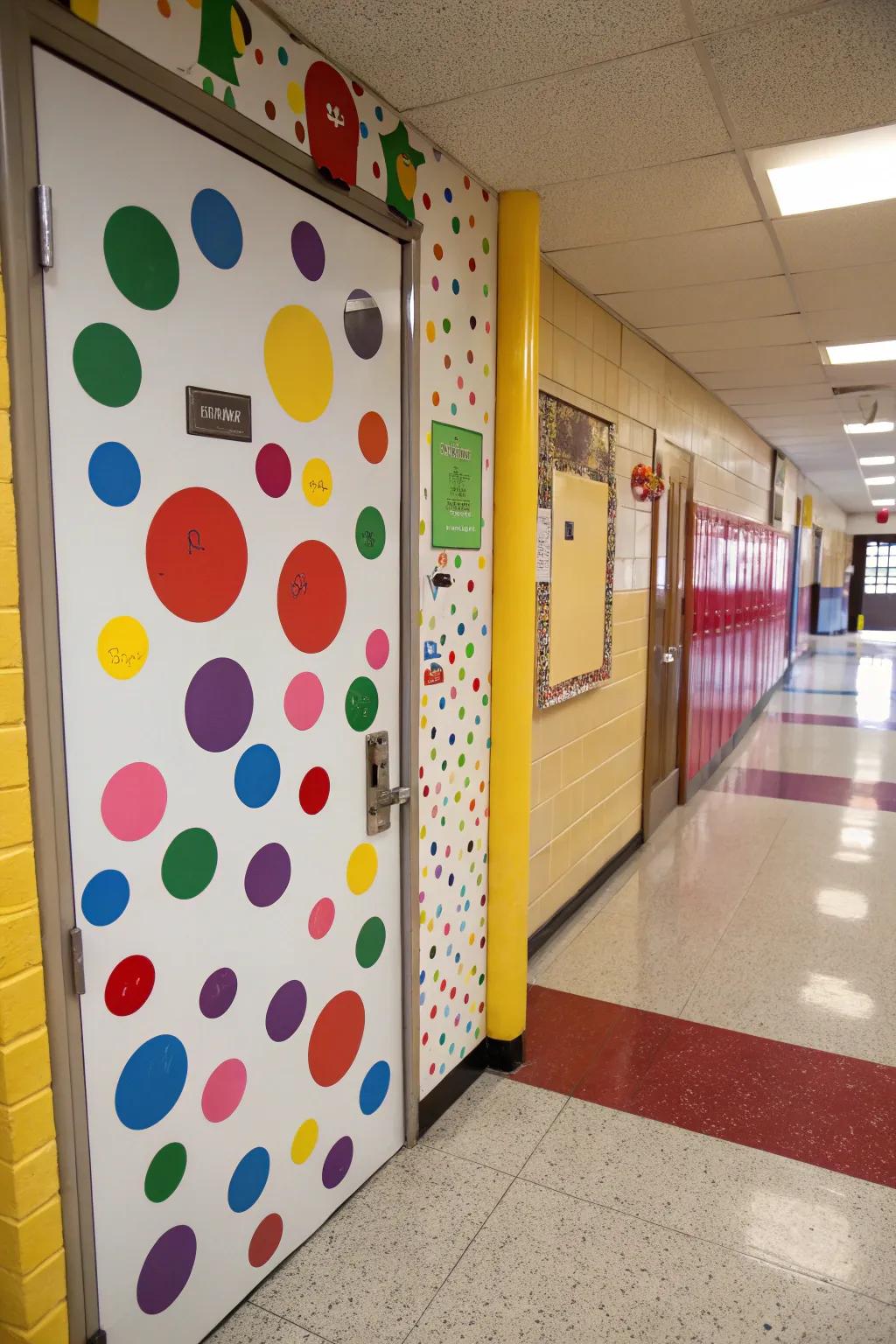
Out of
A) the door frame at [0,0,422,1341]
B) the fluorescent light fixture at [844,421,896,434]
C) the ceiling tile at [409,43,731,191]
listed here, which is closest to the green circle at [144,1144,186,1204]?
the door frame at [0,0,422,1341]

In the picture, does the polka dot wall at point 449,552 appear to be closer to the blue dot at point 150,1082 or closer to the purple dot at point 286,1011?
the purple dot at point 286,1011

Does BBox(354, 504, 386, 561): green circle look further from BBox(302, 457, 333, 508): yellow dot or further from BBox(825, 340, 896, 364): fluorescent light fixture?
BBox(825, 340, 896, 364): fluorescent light fixture

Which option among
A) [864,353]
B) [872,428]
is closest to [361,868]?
[864,353]

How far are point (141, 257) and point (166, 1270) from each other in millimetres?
1804

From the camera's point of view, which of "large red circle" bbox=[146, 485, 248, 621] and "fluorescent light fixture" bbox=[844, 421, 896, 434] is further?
"fluorescent light fixture" bbox=[844, 421, 896, 434]

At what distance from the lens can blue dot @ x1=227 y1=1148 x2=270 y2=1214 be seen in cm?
179

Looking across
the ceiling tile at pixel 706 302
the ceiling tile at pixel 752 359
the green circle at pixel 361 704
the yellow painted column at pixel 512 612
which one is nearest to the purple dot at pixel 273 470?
the green circle at pixel 361 704

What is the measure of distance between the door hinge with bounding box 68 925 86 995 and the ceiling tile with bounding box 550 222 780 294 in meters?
2.80

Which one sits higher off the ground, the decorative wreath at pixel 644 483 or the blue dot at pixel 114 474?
the decorative wreath at pixel 644 483

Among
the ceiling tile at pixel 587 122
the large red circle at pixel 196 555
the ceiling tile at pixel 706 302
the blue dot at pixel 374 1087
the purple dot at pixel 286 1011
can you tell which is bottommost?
the blue dot at pixel 374 1087

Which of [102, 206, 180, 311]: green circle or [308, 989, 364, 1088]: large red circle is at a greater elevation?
[102, 206, 180, 311]: green circle

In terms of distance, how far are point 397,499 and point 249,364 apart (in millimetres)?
577

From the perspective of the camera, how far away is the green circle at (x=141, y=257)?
1418mm

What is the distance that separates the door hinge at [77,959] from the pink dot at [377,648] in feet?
3.06
